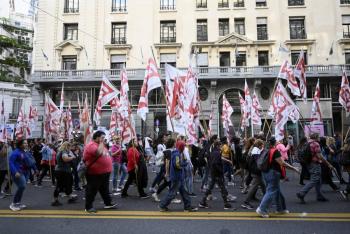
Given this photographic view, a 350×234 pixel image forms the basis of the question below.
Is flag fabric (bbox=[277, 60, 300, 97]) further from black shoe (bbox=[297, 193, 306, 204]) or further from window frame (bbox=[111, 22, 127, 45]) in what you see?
window frame (bbox=[111, 22, 127, 45])

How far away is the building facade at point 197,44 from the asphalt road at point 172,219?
20506 millimetres

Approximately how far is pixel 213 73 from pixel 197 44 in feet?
10.7

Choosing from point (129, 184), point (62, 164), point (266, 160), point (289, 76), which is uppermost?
point (289, 76)

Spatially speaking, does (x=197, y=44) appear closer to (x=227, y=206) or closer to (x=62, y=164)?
(x=62, y=164)

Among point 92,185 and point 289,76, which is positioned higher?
point 289,76

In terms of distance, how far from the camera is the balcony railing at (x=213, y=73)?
27.4 metres

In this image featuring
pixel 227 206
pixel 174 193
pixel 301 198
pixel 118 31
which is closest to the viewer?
pixel 174 193

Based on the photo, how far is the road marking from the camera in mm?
6449

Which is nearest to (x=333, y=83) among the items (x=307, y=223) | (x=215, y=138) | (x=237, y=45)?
(x=237, y=45)

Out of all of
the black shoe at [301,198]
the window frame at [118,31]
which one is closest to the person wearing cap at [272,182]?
the black shoe at [301,198]

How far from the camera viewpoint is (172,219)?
645 cm

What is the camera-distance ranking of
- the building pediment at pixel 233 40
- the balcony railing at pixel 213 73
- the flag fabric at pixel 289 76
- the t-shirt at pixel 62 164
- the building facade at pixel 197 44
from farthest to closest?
1. the building pediment at pixel 233 40
2. the building facade at pixel 197 44
3. the balcony railing at pixel 213 73
4. the flag fabric at pixel 289 76
5. the t-shirt at pixel 62 164

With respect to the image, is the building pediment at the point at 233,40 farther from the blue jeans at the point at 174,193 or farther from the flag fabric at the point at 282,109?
the blue jeans at the point at 174,193

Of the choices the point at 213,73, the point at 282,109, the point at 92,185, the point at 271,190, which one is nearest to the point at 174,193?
the point at 92,185
